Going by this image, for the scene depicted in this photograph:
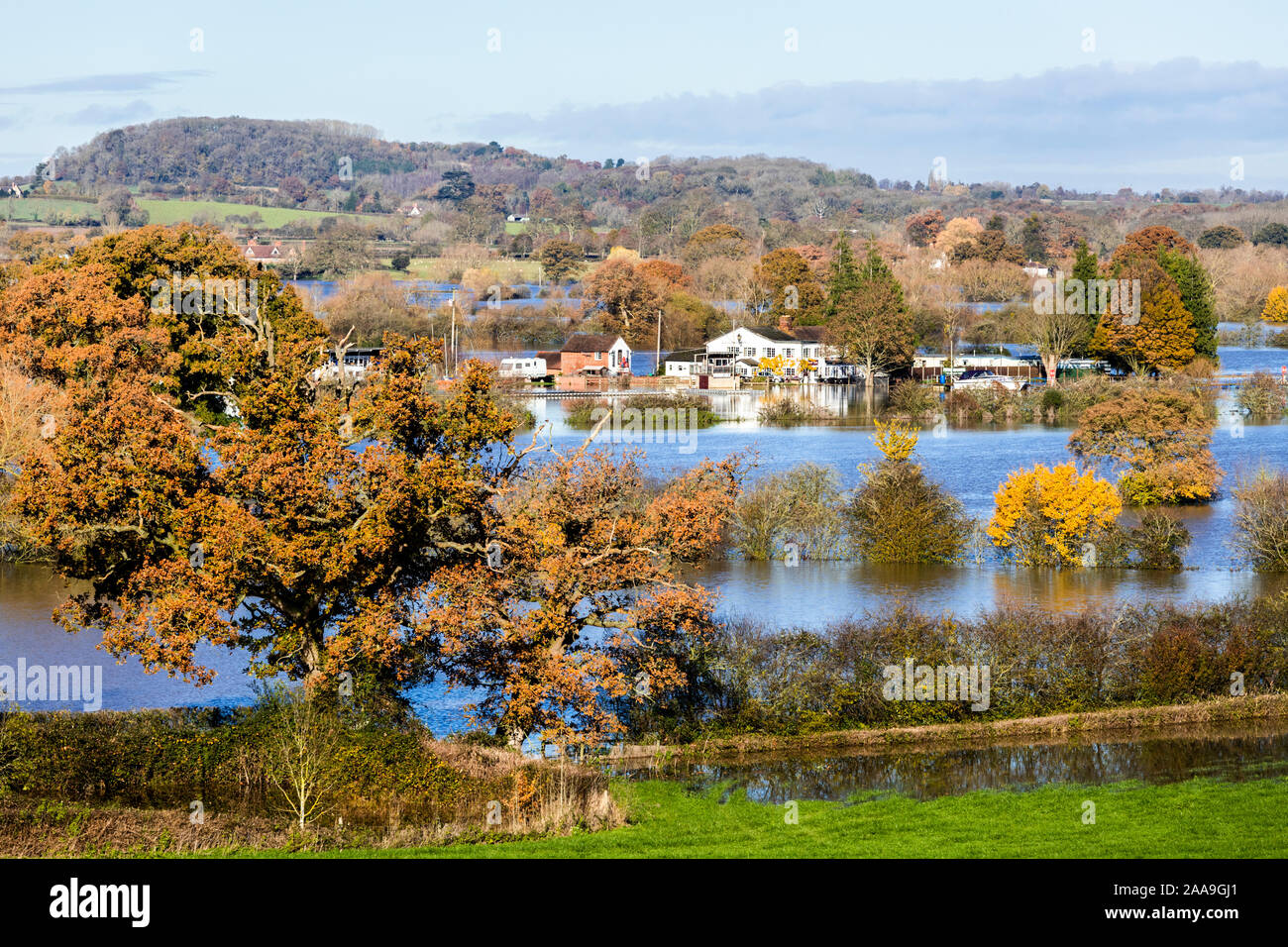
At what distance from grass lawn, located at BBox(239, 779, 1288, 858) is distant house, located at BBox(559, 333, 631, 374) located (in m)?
55.0

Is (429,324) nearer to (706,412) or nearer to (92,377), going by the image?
(706,412)

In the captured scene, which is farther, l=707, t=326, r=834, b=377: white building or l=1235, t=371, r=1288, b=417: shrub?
l=707, t=326, r=834, b=377: white building

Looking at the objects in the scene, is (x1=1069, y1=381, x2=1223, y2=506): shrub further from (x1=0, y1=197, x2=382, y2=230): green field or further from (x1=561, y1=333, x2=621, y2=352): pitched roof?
(x1=0, y1=197, x2=382, y2=230): green field

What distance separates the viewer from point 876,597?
25812 mm

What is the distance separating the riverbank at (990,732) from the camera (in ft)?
60.4

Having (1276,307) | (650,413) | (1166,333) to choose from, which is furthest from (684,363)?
(1276,307)

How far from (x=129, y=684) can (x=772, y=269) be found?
245ft

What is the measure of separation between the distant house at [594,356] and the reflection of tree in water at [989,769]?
52.8 metres

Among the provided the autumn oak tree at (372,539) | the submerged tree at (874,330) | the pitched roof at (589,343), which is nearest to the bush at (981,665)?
the autumn oak tree at (372,539)

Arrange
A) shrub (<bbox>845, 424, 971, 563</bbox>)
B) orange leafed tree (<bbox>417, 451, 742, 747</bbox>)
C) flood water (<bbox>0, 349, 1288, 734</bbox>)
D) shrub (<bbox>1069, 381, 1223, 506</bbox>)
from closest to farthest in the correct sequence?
orange leafed tree (<bbox>417, 451, 742, 747</bbox>) < flood water (<bbox>0, 349, 1288, 734</bbox>) < shrub (<bbox>845, 424, 971, 563</bbox>) < shrub (<bbox>1069, 381, 1223, 506</bbox>)

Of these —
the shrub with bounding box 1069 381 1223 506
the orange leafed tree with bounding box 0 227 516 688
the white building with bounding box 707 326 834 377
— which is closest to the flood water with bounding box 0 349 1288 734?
the shrub with bounding box 1069 381 1223 506

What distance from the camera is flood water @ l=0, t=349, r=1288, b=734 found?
20812 millimetres

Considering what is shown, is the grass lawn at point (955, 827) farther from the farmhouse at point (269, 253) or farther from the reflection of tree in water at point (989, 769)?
the farmhouse at point (269, 253)

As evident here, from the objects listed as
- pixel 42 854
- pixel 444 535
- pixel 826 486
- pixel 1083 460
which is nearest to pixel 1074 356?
pixel 1083 460
